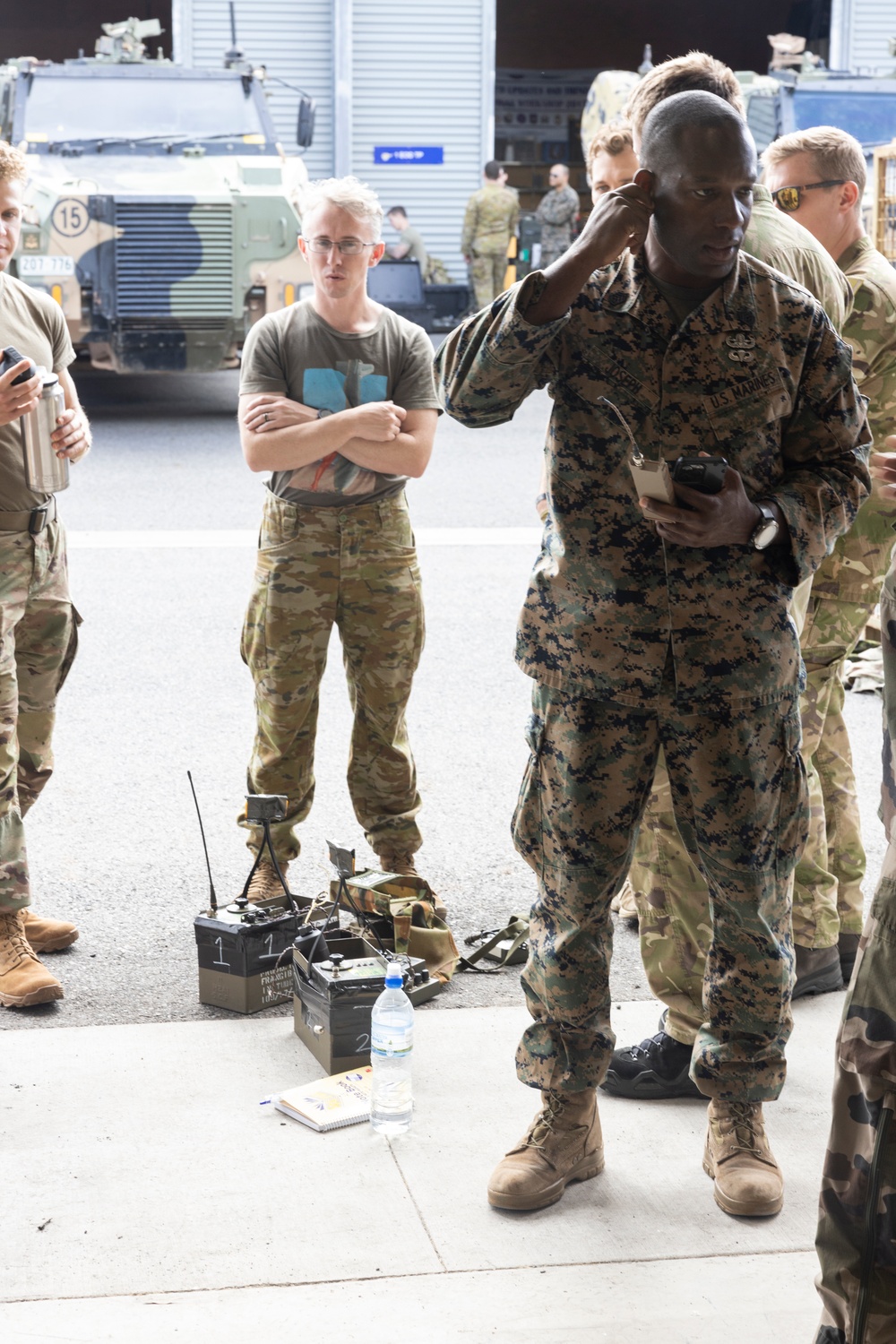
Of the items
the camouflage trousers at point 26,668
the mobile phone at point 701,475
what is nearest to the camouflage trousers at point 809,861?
the mobile phone at point 701,475

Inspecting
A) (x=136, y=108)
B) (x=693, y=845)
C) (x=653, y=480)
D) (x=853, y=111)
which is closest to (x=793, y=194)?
(x=653, y=480)

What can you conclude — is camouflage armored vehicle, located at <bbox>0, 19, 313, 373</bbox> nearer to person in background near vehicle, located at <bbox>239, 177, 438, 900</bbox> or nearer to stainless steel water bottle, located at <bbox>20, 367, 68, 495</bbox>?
person in background near vehicle, located at <bbox>239, 177, 438, 900</bbox>

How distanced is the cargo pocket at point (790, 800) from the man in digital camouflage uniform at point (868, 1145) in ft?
3.47

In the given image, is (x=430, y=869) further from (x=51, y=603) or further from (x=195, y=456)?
(x=195, y=456)

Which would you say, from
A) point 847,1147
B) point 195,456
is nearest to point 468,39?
point 195,456

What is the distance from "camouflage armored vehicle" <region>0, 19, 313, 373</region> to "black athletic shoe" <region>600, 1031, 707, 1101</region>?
994cm

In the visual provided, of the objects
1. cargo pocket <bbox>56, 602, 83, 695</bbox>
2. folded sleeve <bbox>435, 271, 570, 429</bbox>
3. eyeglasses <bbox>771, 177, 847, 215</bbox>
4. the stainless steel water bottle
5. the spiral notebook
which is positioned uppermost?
eyeglasses <bbox>771, 177, 847, 215</bbox>

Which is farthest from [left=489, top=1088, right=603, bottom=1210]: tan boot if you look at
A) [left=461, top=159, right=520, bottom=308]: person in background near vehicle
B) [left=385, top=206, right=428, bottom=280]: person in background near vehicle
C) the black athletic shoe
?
[left=385, top=206, right=428, bottom=280]: person in background near vehicle

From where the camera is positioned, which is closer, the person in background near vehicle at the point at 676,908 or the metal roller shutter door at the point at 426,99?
the person in background near vehicle at the point at 676,908

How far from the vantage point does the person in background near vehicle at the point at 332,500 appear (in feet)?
13.3

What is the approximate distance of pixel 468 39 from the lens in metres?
21.1

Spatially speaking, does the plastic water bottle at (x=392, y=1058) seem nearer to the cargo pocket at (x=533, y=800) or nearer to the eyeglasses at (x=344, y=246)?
the cargo pocket at (x=533, y=800)

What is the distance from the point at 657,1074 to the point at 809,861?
75 cm

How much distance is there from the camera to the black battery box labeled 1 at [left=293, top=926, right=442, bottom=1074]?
352cm
